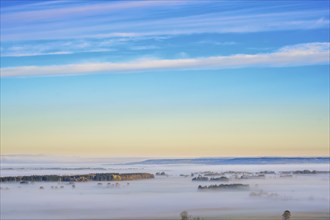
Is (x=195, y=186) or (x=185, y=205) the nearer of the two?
(x=185, y=205)

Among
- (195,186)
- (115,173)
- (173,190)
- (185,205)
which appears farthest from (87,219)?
(115,173)

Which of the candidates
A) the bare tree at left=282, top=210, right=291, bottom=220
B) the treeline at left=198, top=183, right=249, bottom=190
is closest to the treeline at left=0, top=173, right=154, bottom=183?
the treeline at left=198, top=183, right=249, bottom=190

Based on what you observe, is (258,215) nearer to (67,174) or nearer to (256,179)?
(256,179)

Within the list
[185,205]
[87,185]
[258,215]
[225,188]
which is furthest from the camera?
[87,185]

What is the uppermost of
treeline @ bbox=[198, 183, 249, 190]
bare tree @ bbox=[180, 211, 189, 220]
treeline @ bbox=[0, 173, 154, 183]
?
treeline @ bbox=[0, 173, 154, 183]

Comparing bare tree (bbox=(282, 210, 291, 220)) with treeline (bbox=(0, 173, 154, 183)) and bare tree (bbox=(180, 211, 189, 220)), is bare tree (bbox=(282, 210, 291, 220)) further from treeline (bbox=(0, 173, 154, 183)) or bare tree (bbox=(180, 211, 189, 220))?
treeline (bbox=(0, 173, 154, 183))

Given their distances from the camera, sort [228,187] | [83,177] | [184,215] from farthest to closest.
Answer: [83,177] → [228,187] → [184,215]

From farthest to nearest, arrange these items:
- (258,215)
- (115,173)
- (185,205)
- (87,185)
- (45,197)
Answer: (115,173), (87,185), (45,197), (185,205), (258,215)

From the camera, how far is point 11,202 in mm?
34406

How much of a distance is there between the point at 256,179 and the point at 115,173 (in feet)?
27.4

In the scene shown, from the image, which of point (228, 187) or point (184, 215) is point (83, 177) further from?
point (184, 215)

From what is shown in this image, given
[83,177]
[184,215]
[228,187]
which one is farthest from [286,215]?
[83,177]

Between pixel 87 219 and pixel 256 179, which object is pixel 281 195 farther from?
pixel 87 219

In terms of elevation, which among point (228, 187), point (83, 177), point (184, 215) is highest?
point (83, 177)
